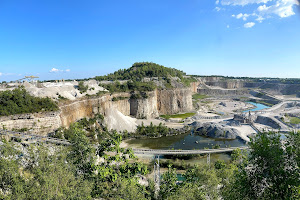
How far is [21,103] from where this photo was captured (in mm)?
37656

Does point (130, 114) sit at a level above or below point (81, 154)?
below

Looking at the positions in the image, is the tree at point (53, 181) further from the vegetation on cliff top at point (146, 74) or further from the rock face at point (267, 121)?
the vegetation on cliff top at point (146, 74)

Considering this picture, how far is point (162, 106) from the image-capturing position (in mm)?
79250

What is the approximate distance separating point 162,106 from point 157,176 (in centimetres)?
5012

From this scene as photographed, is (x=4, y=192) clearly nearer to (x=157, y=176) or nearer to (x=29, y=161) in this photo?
(x=29, y=161)

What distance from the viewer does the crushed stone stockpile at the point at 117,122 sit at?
2087 inches

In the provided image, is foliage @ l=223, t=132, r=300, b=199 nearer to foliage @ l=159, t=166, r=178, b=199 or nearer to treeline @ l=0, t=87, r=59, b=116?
foliage @ l=159, t=166, r=178, b=199

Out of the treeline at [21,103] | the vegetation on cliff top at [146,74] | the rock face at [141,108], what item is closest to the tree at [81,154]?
the treeline at [21,103]

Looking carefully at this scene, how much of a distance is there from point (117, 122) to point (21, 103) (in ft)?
78.6

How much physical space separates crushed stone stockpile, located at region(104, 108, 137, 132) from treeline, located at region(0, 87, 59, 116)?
50.6ft

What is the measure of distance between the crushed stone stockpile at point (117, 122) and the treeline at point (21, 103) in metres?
15.4

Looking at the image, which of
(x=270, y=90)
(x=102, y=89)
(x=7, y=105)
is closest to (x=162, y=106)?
(x=102, y=89)

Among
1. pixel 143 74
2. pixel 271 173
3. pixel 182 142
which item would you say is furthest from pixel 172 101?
pixel 271 173

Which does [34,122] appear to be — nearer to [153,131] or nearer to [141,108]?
[153,131]
